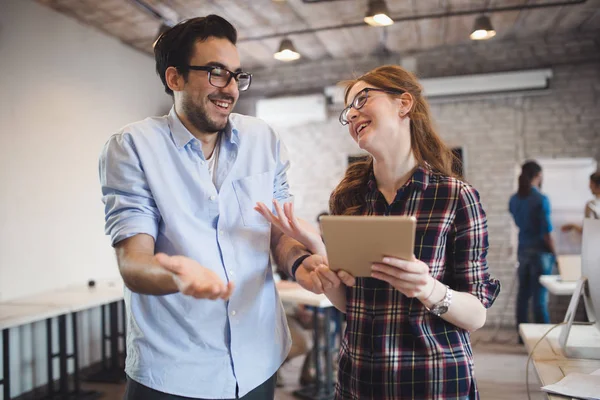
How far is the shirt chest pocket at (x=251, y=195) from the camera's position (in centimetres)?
139

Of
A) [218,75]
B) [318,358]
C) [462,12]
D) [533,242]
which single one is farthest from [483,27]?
[218,75]

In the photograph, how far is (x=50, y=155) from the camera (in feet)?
13.9

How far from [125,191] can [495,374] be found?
12.7ft

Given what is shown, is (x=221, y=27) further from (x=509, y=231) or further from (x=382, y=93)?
(x=509, y=231)

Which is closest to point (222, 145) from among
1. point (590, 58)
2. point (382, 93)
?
point (382, 93)

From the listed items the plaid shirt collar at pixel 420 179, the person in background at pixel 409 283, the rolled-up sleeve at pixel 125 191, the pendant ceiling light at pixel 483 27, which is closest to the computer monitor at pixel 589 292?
the person in background at pixel 409 283

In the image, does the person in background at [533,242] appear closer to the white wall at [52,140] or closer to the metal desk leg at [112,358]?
the metal desk leg at [112,358]

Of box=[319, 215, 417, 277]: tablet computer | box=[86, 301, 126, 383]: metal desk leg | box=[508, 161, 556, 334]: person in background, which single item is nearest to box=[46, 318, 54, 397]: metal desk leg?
box=[86, 301, 126, 383]: metal desk leg

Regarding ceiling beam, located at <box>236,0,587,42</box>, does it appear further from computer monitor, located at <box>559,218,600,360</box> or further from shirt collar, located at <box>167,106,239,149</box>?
shirt collar, located at <box>167,106,239,149</box>

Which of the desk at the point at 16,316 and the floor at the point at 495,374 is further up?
the desk at the point at 16,316

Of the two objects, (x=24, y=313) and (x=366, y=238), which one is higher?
(x=366, y=238)

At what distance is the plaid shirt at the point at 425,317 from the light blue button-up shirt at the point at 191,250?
0.25 meters

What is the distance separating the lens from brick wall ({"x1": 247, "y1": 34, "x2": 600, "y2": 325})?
5695 millimetres

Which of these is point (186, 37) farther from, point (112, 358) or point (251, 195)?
point (112, 358)
